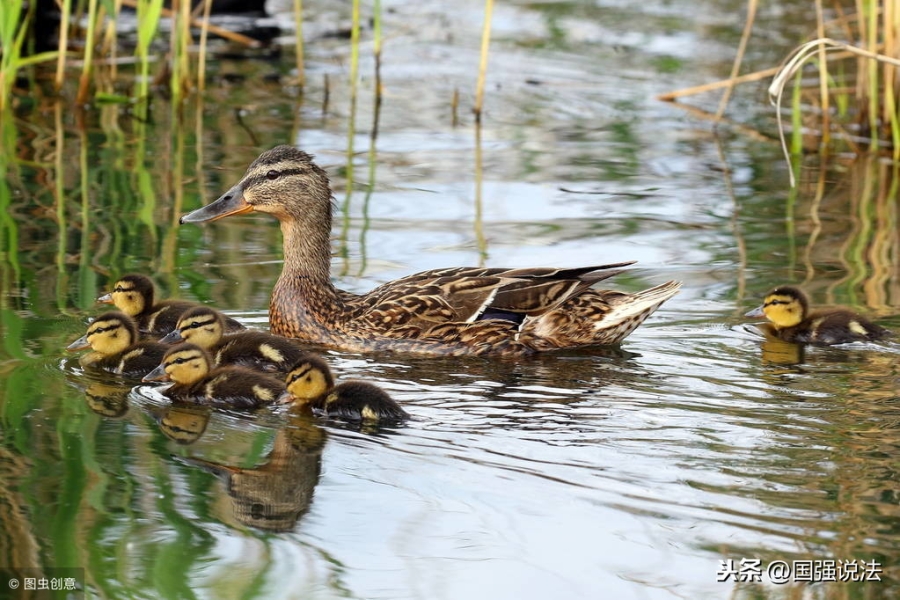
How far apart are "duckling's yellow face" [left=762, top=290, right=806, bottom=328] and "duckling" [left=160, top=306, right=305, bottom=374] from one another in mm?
2043

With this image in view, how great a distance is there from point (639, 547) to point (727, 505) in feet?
1.26

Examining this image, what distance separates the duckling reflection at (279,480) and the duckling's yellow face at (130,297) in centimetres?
149

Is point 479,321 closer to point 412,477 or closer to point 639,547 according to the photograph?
point 412,477

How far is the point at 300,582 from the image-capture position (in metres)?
3.73

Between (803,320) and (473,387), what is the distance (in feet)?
5.32

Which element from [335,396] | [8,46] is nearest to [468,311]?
[335,396]

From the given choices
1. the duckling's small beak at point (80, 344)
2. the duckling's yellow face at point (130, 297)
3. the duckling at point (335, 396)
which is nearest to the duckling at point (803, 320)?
the duckling at point (335, 396)

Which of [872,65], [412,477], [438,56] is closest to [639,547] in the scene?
[412,477]

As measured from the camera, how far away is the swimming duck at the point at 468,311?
20.0 feet

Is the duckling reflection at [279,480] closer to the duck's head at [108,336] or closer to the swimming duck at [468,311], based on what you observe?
the duck's head at [108,336]

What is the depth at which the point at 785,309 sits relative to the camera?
6.15m

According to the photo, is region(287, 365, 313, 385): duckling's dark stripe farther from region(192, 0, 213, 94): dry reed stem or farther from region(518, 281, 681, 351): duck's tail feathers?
region(192, 0, 213, 94): dry reed stem

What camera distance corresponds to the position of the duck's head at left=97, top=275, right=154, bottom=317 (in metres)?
6.12

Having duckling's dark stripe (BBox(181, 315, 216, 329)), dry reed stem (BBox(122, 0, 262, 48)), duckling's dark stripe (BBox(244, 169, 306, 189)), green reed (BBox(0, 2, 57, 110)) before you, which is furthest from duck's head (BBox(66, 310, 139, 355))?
dry reed stem (BBox(122, 0, 262, 48))
